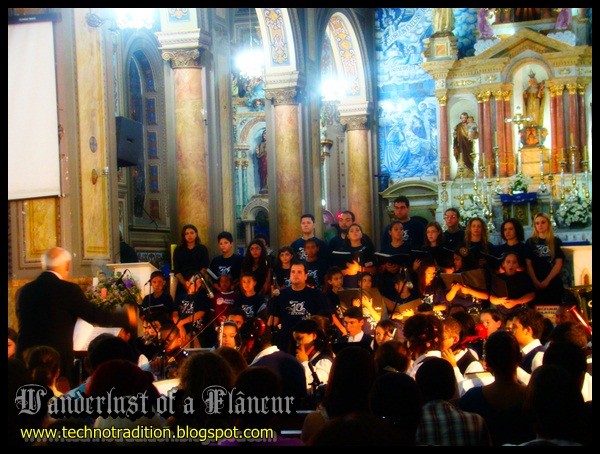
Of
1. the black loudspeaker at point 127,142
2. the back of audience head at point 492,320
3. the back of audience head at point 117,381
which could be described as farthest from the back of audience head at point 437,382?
the black loudspeaker at point 127,142

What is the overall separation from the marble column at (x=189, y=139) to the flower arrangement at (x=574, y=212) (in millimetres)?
9564

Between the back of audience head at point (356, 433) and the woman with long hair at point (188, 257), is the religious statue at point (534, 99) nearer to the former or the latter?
the woman with long hair at point (188, 257)

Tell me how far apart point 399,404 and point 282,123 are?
15.6 metres

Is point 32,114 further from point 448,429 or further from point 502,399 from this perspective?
point 448,429

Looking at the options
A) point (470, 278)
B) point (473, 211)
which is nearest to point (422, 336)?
point (470, 278)

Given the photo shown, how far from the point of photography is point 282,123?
63.9 feet

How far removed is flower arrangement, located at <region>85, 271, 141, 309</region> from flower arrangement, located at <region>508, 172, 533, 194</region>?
13640mm

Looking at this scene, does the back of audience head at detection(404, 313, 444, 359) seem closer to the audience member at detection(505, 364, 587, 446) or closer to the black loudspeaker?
the audience member at detection(505, 364, 587, 446)

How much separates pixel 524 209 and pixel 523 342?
1595 cm

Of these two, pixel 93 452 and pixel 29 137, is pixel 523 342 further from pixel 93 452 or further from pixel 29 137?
pixel 29 137

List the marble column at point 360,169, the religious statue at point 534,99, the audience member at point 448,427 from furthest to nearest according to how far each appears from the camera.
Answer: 1. the marble column at point 360,169
2. the religious statue at point 534,99
3. the audience member at point 448,427

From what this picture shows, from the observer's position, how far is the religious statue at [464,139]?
24523 mm

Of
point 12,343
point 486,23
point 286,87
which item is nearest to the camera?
point 12,343

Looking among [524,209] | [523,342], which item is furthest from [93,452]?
[524,209]
